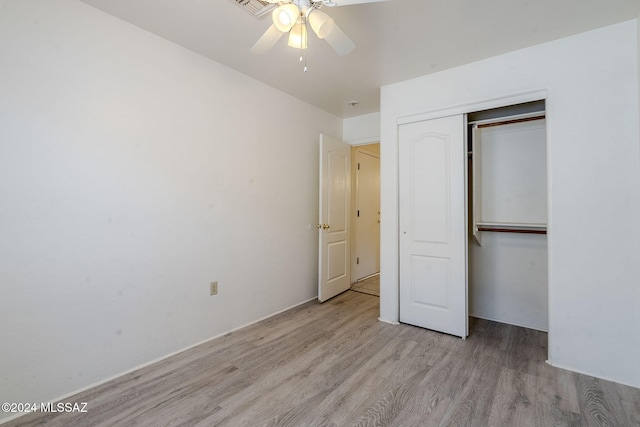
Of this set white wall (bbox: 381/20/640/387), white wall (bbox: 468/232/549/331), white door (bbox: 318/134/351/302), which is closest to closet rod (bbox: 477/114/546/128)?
white wall (bbox: 381/20/640/387)

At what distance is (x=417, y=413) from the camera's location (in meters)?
1.69

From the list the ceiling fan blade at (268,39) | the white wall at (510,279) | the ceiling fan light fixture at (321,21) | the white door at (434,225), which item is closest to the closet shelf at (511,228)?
the white wall at (510,279)

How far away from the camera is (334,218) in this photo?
3818mm

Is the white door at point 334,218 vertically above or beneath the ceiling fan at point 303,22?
beneath

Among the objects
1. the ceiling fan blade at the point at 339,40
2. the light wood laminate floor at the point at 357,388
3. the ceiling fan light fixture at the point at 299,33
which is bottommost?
the light wood laminate floor at the point at 357,388

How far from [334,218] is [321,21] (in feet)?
8.35

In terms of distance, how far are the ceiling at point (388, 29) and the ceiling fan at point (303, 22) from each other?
1.33 ft

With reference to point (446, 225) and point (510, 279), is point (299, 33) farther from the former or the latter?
point (510, 279)

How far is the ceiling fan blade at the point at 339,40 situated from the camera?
5.14 ft

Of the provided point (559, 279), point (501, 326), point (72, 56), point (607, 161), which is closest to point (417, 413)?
point (559, 279)

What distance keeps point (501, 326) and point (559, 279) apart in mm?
1035

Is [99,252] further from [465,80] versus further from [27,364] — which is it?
[465,80]

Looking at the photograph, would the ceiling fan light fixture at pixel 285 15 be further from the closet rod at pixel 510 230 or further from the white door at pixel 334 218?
the closet rod at pixel 510 230

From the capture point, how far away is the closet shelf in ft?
9.12
